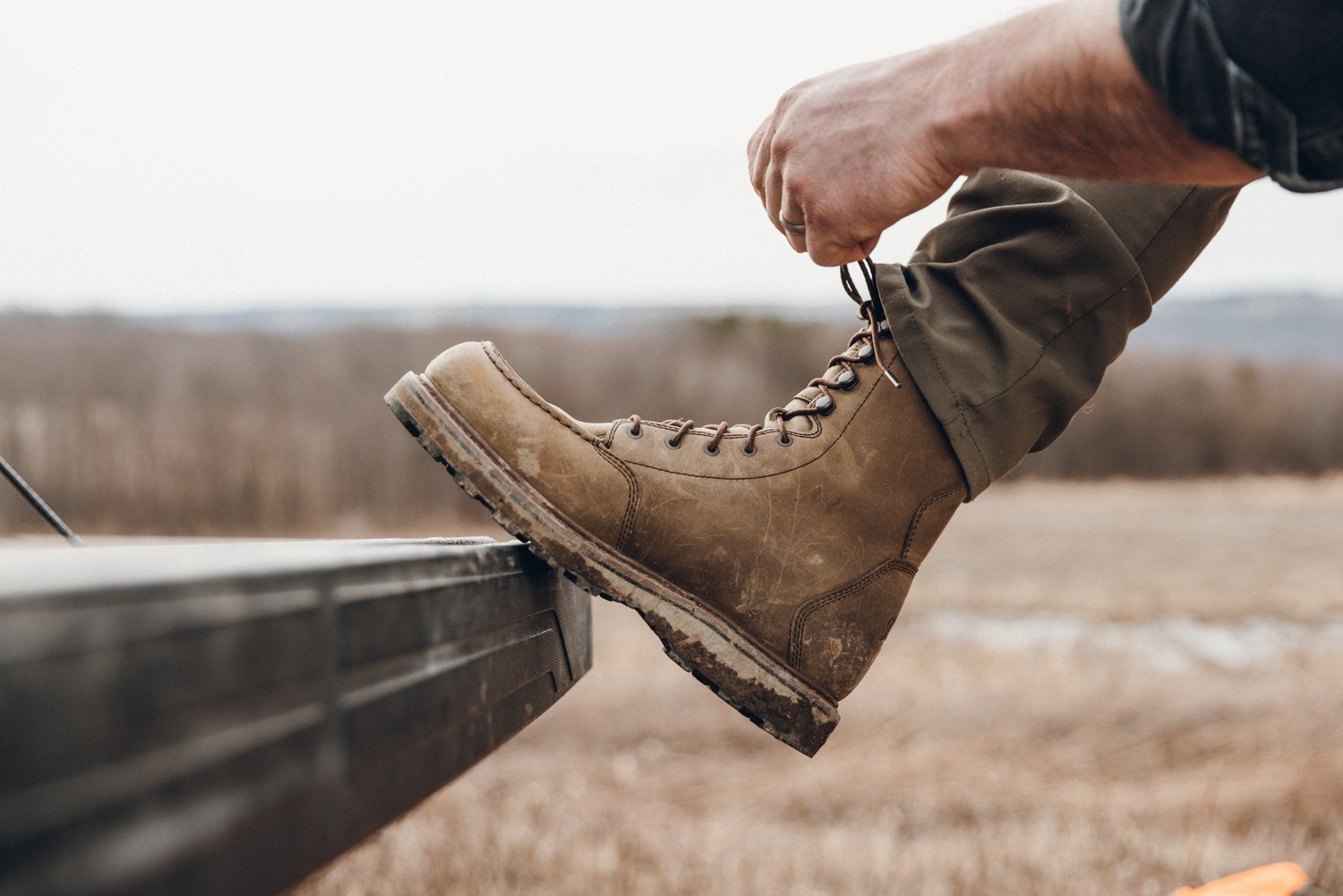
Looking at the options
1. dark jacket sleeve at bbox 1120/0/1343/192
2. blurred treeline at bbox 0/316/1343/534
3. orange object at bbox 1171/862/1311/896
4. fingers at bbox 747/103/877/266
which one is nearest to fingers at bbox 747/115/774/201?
fingers at bbox 747/103/877/266

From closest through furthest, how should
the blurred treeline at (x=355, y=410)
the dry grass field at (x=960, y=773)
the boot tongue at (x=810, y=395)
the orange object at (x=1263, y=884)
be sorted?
the boot tongue at (x=810, y=395) → the orange object at (x=1263, y=884) → the dry grass field at (x=960, y=773) → the blurred treeline at (x=355, y=410)

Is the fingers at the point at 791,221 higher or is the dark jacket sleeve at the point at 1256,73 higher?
the dark jacket sleeve at the point at 1256,73

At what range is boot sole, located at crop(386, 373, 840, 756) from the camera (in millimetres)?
1021

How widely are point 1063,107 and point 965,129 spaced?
0.26ft

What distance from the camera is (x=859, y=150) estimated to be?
0.89 meters

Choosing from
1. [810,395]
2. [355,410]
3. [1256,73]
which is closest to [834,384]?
[810,395]

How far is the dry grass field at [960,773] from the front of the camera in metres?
2.43

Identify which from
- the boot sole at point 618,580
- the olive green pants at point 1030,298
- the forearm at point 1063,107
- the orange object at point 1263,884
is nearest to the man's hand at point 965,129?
the forearm at point 1063,107

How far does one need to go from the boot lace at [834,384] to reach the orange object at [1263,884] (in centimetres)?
78

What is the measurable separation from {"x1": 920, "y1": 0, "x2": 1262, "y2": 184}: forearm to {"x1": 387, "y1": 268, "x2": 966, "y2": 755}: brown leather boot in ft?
0.84

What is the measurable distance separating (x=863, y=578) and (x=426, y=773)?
586 millimetres

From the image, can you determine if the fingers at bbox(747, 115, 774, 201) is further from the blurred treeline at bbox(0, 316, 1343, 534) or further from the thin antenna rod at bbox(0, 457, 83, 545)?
the blurred treeline at bbox(0, 316, 1343, 534)

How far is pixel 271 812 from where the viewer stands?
0.44 m

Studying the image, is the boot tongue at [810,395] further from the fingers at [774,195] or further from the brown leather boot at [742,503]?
the fingers at [774,195]
